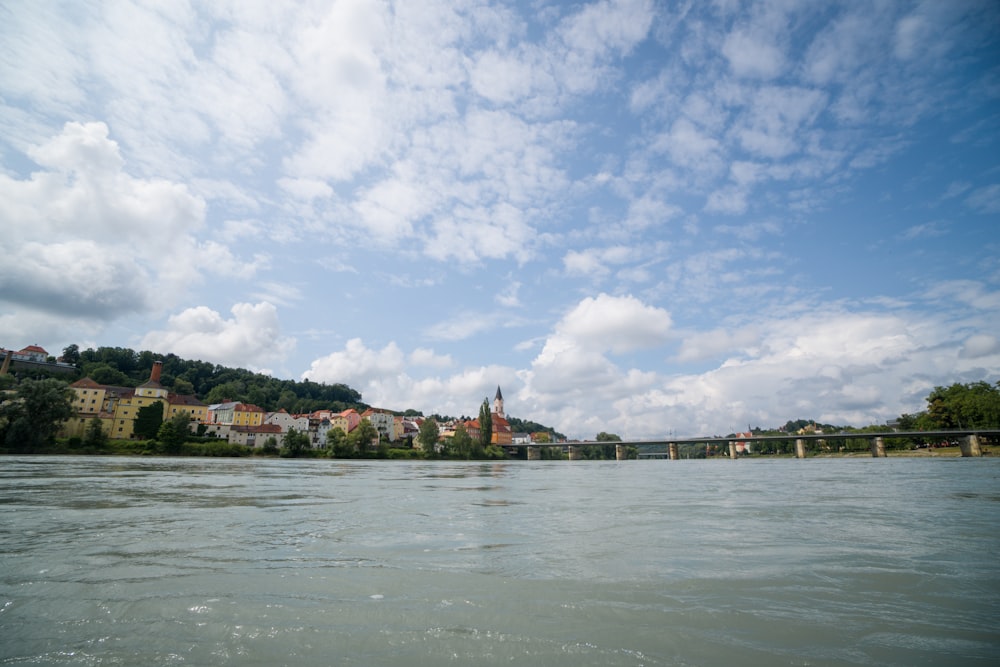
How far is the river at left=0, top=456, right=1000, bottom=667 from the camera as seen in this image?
411 cm

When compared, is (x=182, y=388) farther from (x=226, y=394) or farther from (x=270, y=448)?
(x=270, y=448)

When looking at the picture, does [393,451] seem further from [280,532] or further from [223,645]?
[223,645]

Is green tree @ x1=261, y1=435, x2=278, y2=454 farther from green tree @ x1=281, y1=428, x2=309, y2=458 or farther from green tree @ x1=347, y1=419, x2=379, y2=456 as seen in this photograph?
green tree @ x1=347, y1=419, x2=379, y2=456

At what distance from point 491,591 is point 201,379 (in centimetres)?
20113

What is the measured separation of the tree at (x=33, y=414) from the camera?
194 ft

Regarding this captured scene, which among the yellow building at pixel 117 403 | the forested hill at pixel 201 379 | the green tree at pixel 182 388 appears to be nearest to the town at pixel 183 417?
the yellow building at pixel 117 403

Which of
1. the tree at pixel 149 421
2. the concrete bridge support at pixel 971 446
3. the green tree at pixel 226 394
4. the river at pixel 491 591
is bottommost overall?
the river at pixel 491 591

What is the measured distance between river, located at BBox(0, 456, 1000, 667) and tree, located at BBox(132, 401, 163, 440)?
304 ft

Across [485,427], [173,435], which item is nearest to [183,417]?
[173,435]

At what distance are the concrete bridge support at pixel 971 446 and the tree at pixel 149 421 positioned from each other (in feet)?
474

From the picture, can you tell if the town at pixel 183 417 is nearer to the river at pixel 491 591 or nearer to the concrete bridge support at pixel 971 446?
the river at pixel 491 591

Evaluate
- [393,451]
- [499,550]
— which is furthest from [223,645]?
[393,451]

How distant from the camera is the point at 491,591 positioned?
6035 mm

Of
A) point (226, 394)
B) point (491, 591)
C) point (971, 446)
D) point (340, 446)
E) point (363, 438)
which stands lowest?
point (491, 591)
